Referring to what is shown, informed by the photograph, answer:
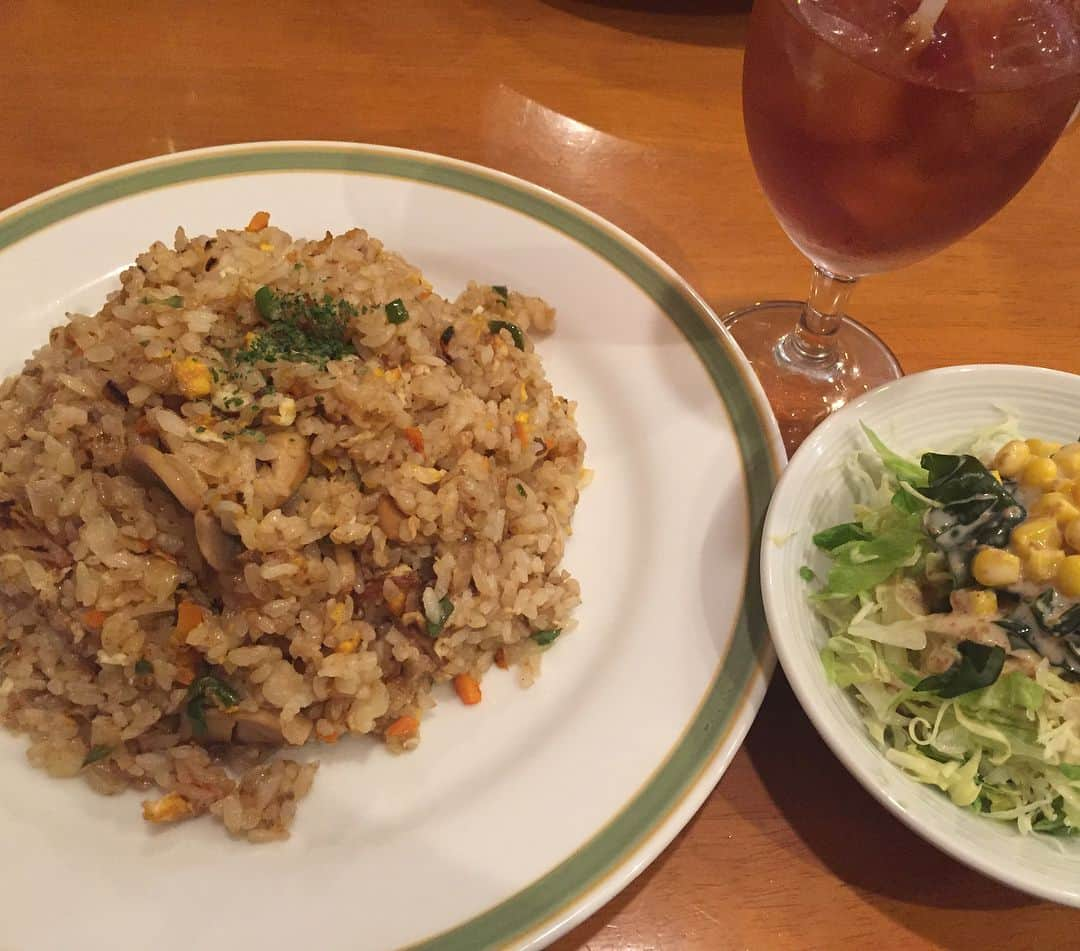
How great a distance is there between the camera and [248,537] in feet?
5.12

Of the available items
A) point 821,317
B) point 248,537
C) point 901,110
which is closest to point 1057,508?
point 901,110

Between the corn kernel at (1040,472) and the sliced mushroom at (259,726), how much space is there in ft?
4.80

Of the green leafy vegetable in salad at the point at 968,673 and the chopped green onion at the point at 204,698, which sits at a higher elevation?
the green leafy vegetable in salad at the point at 968,673

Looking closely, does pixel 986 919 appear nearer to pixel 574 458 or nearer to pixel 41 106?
pixel 574 458

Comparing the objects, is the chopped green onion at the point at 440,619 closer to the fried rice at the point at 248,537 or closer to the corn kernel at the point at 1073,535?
the fried rice at the point at 248,537

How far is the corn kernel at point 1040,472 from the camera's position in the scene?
1600mm

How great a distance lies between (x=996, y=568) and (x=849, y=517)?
35cm

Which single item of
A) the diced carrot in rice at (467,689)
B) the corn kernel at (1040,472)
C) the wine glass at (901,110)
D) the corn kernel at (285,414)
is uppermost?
the wine glass at (901,110)

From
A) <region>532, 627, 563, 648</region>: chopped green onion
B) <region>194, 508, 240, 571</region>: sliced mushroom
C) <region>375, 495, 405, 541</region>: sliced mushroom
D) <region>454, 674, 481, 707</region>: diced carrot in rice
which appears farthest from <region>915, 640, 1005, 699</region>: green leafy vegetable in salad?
<region>194, 508, 240, 571</region>: sliced mushroom

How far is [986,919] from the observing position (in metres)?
1.51

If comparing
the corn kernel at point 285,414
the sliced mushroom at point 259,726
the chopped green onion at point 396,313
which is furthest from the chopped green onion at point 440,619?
the chopped green onion at point 396,313

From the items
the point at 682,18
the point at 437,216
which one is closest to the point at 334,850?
the point at 437,216

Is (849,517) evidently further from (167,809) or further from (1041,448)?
(167,809)

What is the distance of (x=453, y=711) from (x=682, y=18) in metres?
2.99
